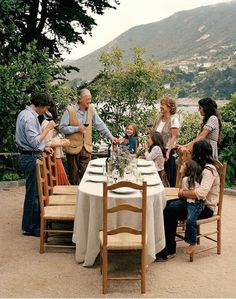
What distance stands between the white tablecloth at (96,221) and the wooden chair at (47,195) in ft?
2.03

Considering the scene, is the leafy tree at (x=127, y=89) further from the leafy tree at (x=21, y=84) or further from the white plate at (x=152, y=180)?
the white plate at (x=152, y=180)

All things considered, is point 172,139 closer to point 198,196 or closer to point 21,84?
point 198,196

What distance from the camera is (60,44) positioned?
13.0m

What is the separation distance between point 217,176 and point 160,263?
107cm

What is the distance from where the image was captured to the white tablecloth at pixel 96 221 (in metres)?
4.88

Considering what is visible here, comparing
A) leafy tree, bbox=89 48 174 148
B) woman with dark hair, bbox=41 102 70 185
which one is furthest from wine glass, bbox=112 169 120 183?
leafy tree, bbox=89 48 174 148

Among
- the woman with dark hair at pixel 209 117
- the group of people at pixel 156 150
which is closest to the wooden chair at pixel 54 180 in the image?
the group of people at pixel 156 150

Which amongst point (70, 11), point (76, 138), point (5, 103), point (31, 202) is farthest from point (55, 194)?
point (70, 11)

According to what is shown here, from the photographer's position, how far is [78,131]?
7.45 m

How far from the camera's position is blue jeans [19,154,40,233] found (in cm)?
608

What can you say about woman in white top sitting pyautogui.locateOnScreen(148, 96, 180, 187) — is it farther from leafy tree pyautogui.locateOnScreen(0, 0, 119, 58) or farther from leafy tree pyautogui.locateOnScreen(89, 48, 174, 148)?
leafy tree pyautogui.locateOnScreen(0, 0, 119, 58)

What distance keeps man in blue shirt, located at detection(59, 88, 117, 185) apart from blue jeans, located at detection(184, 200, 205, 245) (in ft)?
8.59

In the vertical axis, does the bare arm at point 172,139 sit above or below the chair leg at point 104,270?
above

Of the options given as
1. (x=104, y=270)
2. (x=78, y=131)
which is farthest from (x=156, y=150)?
(x=104, y=270)
